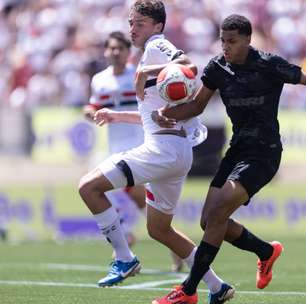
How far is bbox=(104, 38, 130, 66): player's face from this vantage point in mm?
12523

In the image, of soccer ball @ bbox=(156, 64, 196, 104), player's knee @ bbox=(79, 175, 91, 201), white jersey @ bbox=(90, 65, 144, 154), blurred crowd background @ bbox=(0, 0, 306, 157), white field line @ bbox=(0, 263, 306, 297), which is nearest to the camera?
soccer ball @ bbox=(156, 64, 196, 104)

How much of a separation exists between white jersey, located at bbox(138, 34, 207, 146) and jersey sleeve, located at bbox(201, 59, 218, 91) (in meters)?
0.31

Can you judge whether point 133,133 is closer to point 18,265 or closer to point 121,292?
point 18,265

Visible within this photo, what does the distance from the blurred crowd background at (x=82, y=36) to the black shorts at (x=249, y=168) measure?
11.5 m

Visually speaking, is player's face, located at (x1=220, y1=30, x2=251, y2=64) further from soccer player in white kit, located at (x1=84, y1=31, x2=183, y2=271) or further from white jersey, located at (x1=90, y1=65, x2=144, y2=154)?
white jersey, located at (x1=90, y1=65, x2=144, y2=154)

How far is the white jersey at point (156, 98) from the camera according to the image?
27.7 ft

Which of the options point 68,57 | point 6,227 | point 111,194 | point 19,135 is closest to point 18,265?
point 111,194

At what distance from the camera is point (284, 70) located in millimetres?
8125

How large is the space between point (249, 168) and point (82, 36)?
14.8m

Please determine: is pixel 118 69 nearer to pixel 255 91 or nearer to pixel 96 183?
pixel 96 183

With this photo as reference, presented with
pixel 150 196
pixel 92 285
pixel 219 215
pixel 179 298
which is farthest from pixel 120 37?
pixel 179 298

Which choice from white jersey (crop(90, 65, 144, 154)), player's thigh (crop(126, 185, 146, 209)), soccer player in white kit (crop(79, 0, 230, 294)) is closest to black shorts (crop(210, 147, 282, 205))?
soccer player in white kit (crop(79, 0, 230, 294))

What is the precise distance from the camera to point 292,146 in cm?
1772

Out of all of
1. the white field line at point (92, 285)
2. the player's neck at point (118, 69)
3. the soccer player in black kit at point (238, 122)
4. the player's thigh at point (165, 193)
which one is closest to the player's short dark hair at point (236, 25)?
the soccer player in black kit at point (238, 122)
